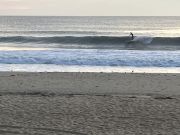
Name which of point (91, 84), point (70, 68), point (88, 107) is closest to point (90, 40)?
point (70, 68)

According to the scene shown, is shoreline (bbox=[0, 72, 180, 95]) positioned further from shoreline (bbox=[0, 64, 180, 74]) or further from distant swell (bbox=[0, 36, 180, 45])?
distant swell (bbox=[0, 36, 180, 45])

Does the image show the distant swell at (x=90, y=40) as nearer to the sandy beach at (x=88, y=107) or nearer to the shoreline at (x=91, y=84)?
the shoreline at (x=91, y=84)

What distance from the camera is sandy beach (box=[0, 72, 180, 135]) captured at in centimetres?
639

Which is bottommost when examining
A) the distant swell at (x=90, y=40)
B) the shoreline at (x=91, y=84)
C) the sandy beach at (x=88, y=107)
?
the sandy beach at (x=88, y=107)

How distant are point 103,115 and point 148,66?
10.9m

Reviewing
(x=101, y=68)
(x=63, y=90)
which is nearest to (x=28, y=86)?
(x=63, y=90)

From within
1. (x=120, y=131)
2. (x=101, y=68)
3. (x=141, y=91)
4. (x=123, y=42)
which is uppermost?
(x=123, y=42)

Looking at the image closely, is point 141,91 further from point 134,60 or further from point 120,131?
point 134,60

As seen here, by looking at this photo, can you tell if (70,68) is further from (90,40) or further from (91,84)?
(90,40)

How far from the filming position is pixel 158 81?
39.9 feet

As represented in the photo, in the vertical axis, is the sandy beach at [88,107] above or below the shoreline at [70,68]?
below

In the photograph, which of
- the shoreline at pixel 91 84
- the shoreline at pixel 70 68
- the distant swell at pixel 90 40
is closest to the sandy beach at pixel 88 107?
the shoreline at pixel 91 84

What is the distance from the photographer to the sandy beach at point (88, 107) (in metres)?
6.39

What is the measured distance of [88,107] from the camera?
25.8 ft
